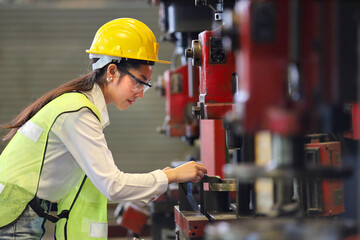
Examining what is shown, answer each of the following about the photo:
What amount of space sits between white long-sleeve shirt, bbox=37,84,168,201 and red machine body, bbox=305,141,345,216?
69cm

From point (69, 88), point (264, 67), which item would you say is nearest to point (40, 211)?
point (69, 88)

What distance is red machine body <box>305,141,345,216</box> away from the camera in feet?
7.99

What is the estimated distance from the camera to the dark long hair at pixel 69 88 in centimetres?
235

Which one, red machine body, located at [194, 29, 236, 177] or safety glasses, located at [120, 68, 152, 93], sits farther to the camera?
safety glasses, located at [120, 68, 152, 93]

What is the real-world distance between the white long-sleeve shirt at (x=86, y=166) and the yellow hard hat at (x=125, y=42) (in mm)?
399

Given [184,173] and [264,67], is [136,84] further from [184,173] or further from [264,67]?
[264,67]

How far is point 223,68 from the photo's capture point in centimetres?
235

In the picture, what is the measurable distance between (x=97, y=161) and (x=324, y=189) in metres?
1.03

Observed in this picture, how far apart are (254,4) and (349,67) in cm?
28

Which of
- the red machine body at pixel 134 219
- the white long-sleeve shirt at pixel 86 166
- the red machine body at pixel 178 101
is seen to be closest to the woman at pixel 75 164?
the white long-sleeve shirt at pixel 86 166

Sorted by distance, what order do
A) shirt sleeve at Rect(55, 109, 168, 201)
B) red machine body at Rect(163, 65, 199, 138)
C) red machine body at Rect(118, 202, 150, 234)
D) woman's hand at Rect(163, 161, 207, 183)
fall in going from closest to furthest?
shirt sleeve at Rect(55, 109, 168, 201) < woman's hand at Rect(163, 161, 207, 183) < red machine body at Rect(118, 202, 150, 234) < red machine body at Rect(163, 65, 199, 138)

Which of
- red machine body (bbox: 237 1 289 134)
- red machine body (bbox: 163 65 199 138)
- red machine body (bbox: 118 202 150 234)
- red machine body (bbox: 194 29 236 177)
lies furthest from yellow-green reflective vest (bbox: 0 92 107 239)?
red machine body (bbox: 163 65 199 138)

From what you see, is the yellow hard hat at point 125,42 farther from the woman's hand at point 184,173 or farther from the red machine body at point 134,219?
the red machine body at point 134,219

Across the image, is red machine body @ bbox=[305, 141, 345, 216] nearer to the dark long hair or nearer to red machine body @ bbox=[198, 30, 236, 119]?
red machine body @ bbox=[198, 30, 236, 119]
